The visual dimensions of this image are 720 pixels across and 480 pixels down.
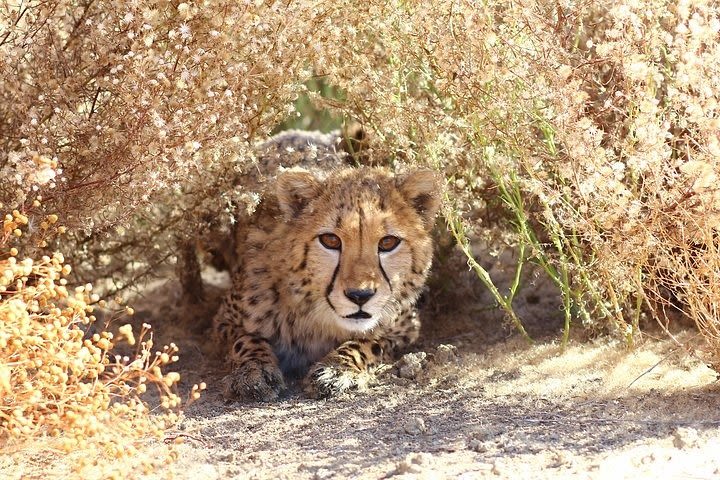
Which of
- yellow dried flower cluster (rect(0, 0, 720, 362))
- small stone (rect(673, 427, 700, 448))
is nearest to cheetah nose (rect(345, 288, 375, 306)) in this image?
yellow dried flower cluster (rect(0, 0, 720, 362))

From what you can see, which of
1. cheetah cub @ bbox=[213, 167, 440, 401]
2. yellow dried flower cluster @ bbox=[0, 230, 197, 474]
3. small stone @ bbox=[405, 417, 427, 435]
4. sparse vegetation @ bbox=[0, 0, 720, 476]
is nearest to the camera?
yellow dried flower cluster @ bbox=[0, 230, 197, 474]

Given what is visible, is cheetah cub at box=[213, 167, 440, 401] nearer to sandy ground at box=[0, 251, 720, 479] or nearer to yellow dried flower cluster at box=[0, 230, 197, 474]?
sandy ground at box=[0, 251, 720, 479]

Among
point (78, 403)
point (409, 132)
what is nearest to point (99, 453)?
point (78, 403)

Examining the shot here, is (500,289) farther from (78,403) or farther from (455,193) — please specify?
(78,403)

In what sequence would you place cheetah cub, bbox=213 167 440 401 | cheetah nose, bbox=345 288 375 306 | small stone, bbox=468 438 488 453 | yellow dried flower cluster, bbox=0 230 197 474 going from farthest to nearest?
cheetah cub, bbox=213 167 440 401 < cheetah nose, bbox=345 288 375 306 < small stone, bbox=468 438 488 453 < yellow dried flower cluster, bbox=0 230 197 474

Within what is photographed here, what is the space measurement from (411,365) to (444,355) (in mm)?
203

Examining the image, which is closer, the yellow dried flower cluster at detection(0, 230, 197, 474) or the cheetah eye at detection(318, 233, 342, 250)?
the yellow dried flower cluster at detection(0, 230, 197, 474)

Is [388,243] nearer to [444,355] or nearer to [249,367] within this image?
[444,355]

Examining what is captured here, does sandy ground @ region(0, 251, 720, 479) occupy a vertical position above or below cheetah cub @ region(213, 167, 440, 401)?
below

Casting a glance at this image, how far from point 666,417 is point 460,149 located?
1.36 meters

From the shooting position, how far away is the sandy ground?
3.08m

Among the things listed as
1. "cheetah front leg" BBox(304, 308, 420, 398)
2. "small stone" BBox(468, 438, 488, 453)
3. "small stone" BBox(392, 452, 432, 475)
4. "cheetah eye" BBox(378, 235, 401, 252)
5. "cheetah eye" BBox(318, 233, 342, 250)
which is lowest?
"small stone" BBox(468, 438, 488, 453)

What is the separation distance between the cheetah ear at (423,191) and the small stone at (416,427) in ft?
3.35

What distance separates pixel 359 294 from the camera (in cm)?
387
